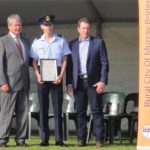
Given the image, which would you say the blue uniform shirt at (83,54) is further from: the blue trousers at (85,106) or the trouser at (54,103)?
the trouser at (54,103)

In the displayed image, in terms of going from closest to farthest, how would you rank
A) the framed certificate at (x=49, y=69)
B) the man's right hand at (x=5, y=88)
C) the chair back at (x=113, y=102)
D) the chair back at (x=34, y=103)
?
the man's right hand at (x=5, y=88) < the framed certificate at (x=49, y=69) < the chair back at (x=113, y=102) < the chair back at (x=34, y=103)

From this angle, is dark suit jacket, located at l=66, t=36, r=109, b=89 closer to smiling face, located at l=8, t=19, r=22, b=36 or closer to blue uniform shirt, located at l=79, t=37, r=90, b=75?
blue uniform shirt, located at l=79, t=37, r=90, b=75

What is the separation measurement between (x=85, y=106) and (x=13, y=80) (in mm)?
1133

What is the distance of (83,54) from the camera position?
8.23m

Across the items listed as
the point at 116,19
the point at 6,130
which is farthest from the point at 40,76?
the point at 116,19

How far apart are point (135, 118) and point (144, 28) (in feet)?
8.83

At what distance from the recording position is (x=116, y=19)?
11.4m

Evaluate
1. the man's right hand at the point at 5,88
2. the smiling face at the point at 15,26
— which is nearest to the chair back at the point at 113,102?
the man's right hand at the point at 5,88

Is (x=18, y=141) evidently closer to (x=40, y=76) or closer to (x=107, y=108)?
(x=40, y=76)

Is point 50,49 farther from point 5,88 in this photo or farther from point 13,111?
point 13,111

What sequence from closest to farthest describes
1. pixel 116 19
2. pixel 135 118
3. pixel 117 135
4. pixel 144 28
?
pixel 144 28, pixel 135 118, pixel 117 135, pixel 116 19

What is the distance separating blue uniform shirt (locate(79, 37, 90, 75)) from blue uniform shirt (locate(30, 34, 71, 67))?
0.19 metres

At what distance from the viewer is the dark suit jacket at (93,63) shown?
816 centimetres

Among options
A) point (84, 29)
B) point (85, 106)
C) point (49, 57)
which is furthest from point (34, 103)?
point (84, 29)
